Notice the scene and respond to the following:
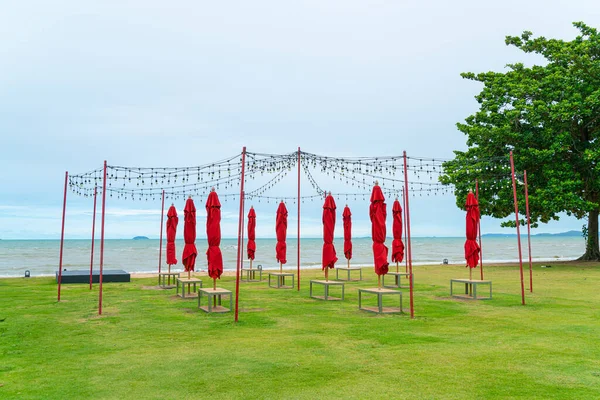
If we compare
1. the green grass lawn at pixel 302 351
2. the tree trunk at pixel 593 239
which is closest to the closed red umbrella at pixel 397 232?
the green grass lawn at pixel 302 351

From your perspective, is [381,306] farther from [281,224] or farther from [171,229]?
[171,229]

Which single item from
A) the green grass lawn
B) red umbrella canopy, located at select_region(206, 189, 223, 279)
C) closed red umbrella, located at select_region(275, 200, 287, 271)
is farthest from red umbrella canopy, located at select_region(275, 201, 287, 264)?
red umbrella canopy, located at select_region(206, 189, 223, 279)

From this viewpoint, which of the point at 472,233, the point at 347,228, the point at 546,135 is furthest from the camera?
the point at 546,135

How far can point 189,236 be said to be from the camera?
16.2m

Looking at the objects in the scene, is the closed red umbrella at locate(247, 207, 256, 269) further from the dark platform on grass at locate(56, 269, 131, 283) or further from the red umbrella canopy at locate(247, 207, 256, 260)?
the dark platform on grass at locate(56, 269, 131, 283)

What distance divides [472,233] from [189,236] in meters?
9.54

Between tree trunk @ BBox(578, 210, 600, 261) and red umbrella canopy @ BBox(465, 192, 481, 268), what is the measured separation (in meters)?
20.7

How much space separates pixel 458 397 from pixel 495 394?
0.52 meters

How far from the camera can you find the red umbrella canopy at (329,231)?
1747cm

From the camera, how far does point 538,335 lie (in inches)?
389

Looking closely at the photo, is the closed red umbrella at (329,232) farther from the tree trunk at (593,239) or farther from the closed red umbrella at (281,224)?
the tree trunk at (593,239)

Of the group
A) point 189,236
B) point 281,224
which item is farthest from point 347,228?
point 189,236

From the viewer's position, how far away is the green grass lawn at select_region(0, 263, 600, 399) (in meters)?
6.54

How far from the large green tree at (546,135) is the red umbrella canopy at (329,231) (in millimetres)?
13129
